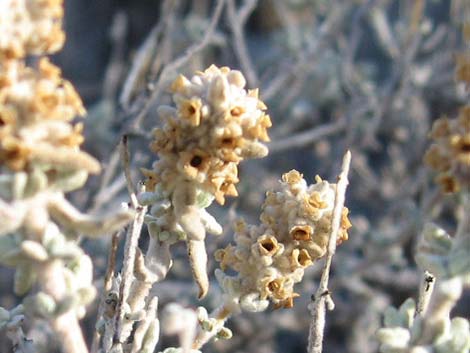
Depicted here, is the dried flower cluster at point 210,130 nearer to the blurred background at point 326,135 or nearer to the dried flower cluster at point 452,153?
the dried flower cluster at point 452,153

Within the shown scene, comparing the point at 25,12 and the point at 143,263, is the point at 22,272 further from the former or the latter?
the point at 25,12

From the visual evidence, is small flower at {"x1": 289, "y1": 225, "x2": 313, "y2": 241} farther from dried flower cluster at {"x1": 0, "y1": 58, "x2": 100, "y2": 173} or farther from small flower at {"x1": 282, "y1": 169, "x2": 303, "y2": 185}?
dried flower cluster at {"x1": 0, "y1": 58, "x2": 100, "y2": 173}

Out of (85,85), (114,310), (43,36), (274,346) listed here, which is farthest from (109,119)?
(43,36)

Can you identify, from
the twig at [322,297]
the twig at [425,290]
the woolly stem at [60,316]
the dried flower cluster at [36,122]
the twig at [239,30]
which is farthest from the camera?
the twig at [239,30]

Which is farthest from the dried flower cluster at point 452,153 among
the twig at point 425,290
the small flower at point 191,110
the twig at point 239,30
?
the twig at point 239,30

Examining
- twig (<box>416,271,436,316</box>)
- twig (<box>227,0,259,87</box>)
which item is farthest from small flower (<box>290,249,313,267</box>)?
twig (<box>227,0,259,87</box>)

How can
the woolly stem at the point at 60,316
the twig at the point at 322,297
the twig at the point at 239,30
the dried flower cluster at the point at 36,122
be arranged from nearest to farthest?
the dried flower cluster at the point at 36,122 → the woolly stem at the point at 60,316 → the twig at the point at 322,297 → the twig at the point at 239,30

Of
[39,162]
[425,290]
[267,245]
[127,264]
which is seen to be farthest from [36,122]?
[425,290]
